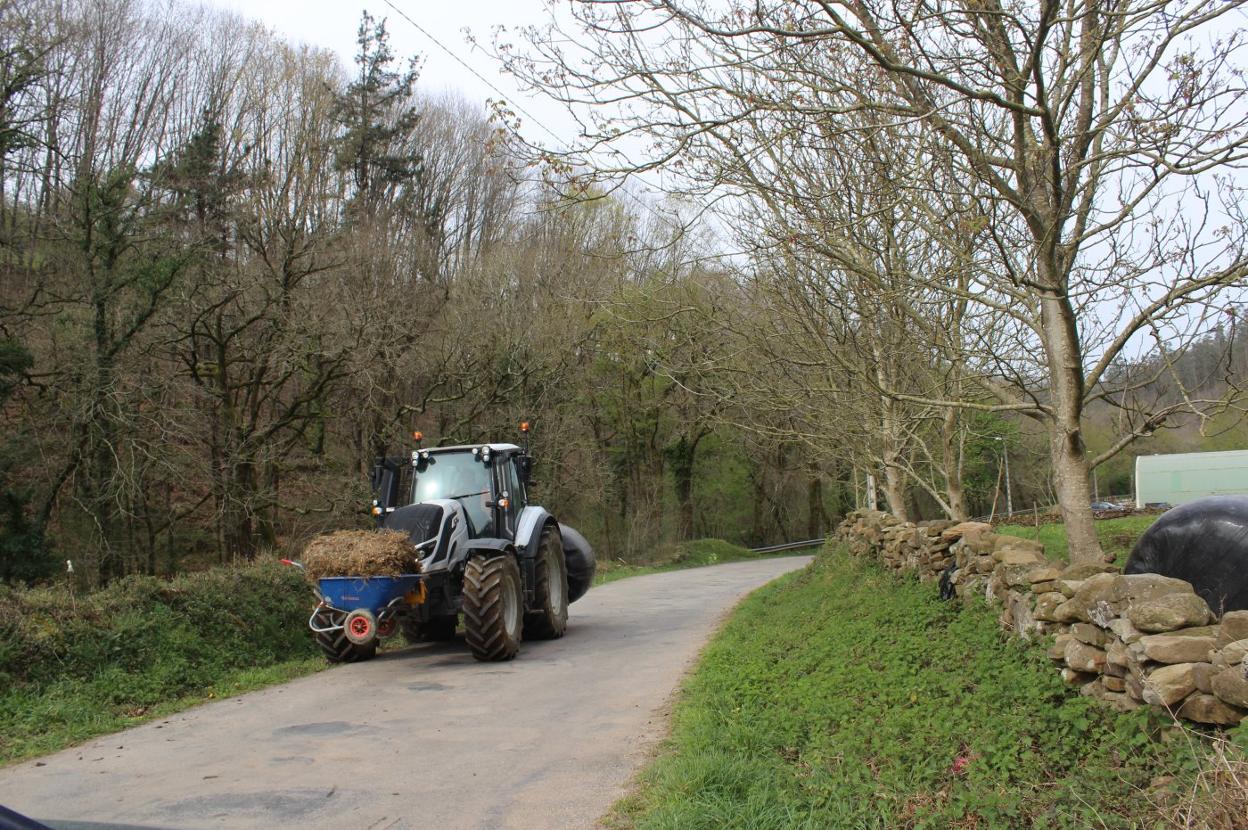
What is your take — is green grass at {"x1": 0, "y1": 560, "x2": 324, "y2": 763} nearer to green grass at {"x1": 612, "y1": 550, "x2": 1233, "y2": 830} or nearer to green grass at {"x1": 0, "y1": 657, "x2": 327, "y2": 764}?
green grass at {"x1": 0, "y1": 657, "x2": 327, "y2": 764}

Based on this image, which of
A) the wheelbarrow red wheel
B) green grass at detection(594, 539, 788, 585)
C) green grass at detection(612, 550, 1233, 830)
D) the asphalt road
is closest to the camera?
green grass at detection(612, 550, 1233, 830)

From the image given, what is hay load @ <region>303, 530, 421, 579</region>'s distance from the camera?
402 inches

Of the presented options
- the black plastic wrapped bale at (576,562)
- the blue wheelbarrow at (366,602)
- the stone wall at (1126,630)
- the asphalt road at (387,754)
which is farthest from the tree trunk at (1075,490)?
the black plastic wrapped bale at (576,562)

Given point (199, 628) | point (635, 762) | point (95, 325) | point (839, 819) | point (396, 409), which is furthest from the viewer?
point (396, 409)

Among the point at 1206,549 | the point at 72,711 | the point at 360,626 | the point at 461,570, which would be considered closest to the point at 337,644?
the point at 360,626

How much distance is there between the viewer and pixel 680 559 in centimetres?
3581

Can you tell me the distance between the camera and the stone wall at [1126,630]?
4.61 metres

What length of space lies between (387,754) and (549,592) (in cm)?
636

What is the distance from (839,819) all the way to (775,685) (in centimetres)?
330

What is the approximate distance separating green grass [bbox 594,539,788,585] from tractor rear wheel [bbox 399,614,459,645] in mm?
12388

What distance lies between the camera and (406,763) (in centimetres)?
681

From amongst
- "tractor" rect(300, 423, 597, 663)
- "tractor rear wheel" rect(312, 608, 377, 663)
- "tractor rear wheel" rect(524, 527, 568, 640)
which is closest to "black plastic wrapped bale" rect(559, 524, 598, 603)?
"tractor" rect(300, 423, 597, 663)

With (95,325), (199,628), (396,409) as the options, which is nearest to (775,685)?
(199,628)

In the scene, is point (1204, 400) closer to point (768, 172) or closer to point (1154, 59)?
point (1154, 59)
